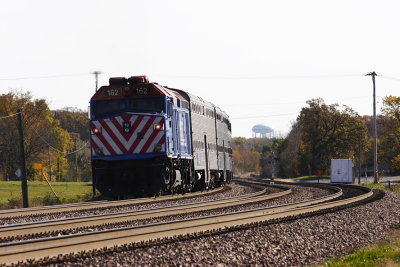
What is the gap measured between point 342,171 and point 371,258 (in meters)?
55.1

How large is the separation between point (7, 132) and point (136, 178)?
5896 centimetres

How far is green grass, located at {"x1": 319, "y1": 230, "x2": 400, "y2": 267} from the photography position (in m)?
11.5

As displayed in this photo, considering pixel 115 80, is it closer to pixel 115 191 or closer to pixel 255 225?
pixel 115 191

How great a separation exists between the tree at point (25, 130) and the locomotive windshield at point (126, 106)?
55.0 m

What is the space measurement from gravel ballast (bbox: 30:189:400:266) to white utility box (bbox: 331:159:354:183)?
4765cm

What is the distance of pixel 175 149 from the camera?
1032 inches

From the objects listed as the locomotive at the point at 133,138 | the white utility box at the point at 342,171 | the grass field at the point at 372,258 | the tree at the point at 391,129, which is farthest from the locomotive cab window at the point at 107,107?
the tree at the point at 391,129

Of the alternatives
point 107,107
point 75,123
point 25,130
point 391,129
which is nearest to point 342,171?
point 391,129

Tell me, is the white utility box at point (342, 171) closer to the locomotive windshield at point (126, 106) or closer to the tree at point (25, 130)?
the tree at point (25, 130)

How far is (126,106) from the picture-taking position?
2509 cm

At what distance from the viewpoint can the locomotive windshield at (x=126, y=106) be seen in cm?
2504

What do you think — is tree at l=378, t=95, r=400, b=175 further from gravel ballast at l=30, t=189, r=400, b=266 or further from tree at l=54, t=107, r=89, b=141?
gravel ballast at l=30, t=189, r=400, b=266

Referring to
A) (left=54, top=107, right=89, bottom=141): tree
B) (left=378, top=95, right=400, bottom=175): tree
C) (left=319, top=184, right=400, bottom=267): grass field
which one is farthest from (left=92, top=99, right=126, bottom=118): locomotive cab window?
(left=54, top=107, right=89, bottom=141): tree

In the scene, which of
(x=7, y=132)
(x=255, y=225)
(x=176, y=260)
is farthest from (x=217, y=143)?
(x=7, y=132)
